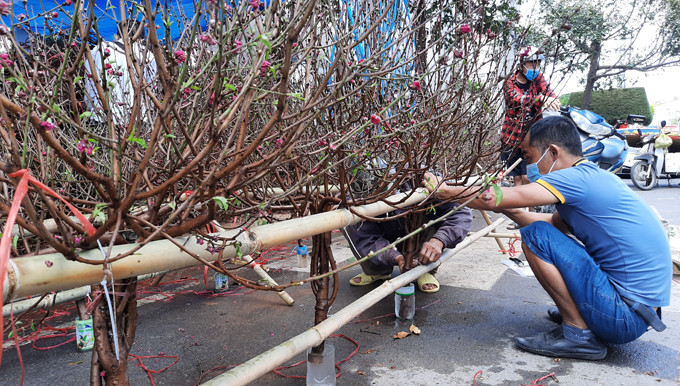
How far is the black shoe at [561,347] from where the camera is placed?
2.78 metres

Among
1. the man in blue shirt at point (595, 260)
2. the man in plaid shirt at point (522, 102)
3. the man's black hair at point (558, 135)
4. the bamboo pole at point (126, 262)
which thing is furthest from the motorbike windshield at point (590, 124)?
the bamboo pole at point (126, 262)

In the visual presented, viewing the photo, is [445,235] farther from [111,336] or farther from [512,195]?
[111,336]

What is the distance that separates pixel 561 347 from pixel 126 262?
8.10 ft

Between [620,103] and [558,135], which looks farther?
[620,103]

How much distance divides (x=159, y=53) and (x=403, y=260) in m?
2.74

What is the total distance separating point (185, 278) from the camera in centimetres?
467

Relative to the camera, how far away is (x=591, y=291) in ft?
8.94

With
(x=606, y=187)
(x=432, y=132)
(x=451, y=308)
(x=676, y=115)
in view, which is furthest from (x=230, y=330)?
(x=676, y=115)

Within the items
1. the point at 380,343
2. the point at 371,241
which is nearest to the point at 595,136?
the point at 371,241

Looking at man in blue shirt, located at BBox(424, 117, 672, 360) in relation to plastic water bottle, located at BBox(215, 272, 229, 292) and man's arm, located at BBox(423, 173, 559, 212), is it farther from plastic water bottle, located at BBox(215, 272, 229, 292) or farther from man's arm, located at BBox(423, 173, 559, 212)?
plastic water bottle, located at BBox(215, 272, 229, 292)

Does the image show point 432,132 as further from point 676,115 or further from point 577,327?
point 676,115

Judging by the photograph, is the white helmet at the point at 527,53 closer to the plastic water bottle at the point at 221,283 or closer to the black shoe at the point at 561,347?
the black shoe at the point at 561,347

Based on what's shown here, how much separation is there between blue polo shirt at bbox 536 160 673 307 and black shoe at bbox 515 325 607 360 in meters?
0.34

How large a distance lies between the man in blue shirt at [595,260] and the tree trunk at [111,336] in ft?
5.36
